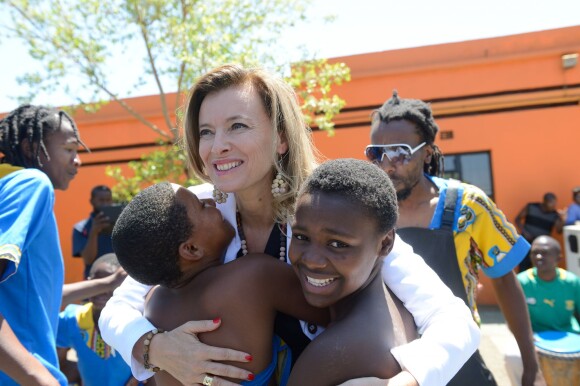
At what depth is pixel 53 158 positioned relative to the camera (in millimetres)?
2334

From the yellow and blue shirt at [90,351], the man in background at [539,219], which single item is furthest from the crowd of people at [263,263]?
the man in background at [539,219]

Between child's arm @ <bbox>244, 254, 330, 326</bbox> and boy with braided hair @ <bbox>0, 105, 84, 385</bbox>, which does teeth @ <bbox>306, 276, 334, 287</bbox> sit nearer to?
child's arm @ <bbox>244, 254, 330, 326</bbox>

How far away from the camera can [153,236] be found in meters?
1.44

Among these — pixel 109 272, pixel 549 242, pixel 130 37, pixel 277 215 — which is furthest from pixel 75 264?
pixel 277 215

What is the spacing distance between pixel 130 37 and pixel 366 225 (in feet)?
21.1

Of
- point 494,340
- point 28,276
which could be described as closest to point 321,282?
point 28,276

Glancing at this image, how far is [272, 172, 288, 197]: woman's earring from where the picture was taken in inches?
67.2

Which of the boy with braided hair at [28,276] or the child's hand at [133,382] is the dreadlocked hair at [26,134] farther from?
the child's hand at [133,382]

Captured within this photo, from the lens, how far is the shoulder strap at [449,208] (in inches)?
86.3

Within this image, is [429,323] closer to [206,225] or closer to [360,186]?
[360,186]

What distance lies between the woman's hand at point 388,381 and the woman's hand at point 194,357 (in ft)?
1.08

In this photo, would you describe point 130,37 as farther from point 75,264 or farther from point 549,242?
point 549,242

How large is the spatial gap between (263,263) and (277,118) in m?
0.55

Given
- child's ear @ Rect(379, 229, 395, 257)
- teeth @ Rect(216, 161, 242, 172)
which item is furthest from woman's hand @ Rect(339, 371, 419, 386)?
teeth @ Rect(216, 161, 242, 172)
